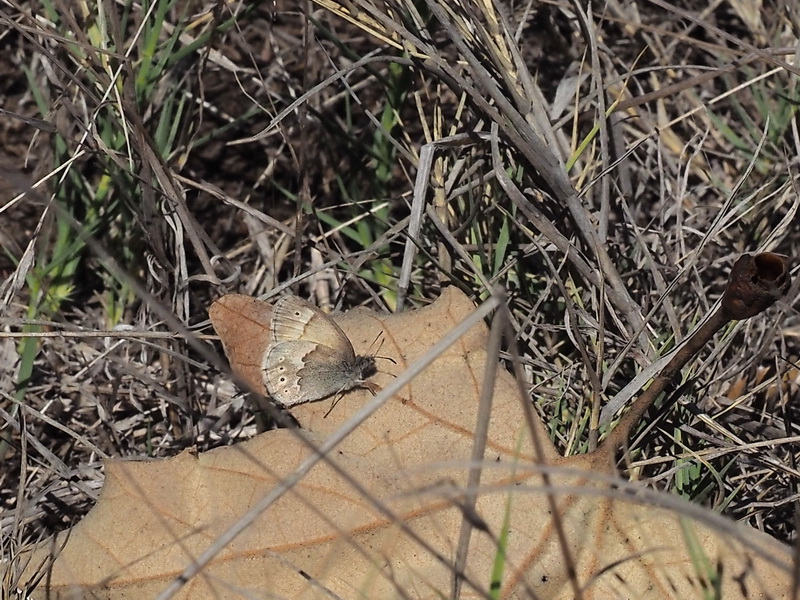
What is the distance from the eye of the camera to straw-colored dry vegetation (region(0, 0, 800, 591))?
7.84 ft

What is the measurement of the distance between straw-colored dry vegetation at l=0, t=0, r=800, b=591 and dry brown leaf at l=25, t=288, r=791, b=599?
1.06ft

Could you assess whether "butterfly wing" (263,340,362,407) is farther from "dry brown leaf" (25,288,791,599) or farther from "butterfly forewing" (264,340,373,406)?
"dry brown leaf" (25,288,791,599)

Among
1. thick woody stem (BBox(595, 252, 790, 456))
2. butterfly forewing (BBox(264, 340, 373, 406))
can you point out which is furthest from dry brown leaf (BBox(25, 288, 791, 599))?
thick woody stem (BBox(595, 252, 790, 456))

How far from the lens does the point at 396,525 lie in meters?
1.88

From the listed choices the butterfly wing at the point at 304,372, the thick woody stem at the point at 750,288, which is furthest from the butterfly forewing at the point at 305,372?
the thick woody stem at the point at 750,288

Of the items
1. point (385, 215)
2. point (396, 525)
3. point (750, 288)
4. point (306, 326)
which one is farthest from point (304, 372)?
point (750, 288)

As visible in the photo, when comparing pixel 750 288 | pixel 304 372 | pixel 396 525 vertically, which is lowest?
pixel 396 525

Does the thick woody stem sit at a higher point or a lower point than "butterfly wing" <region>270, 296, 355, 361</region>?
higher

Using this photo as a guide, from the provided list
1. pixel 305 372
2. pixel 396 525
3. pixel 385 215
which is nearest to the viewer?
pixel 396 525

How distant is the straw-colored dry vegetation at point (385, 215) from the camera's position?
2391 mm

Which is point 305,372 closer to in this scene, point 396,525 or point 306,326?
point 306,326

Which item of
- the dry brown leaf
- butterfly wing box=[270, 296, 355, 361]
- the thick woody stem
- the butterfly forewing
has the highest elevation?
the thick woody stem

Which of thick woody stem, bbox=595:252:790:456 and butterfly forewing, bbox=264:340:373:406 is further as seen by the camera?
butterfly forewing, bbox=264:340:373:406

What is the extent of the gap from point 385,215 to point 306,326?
2.56 ft
